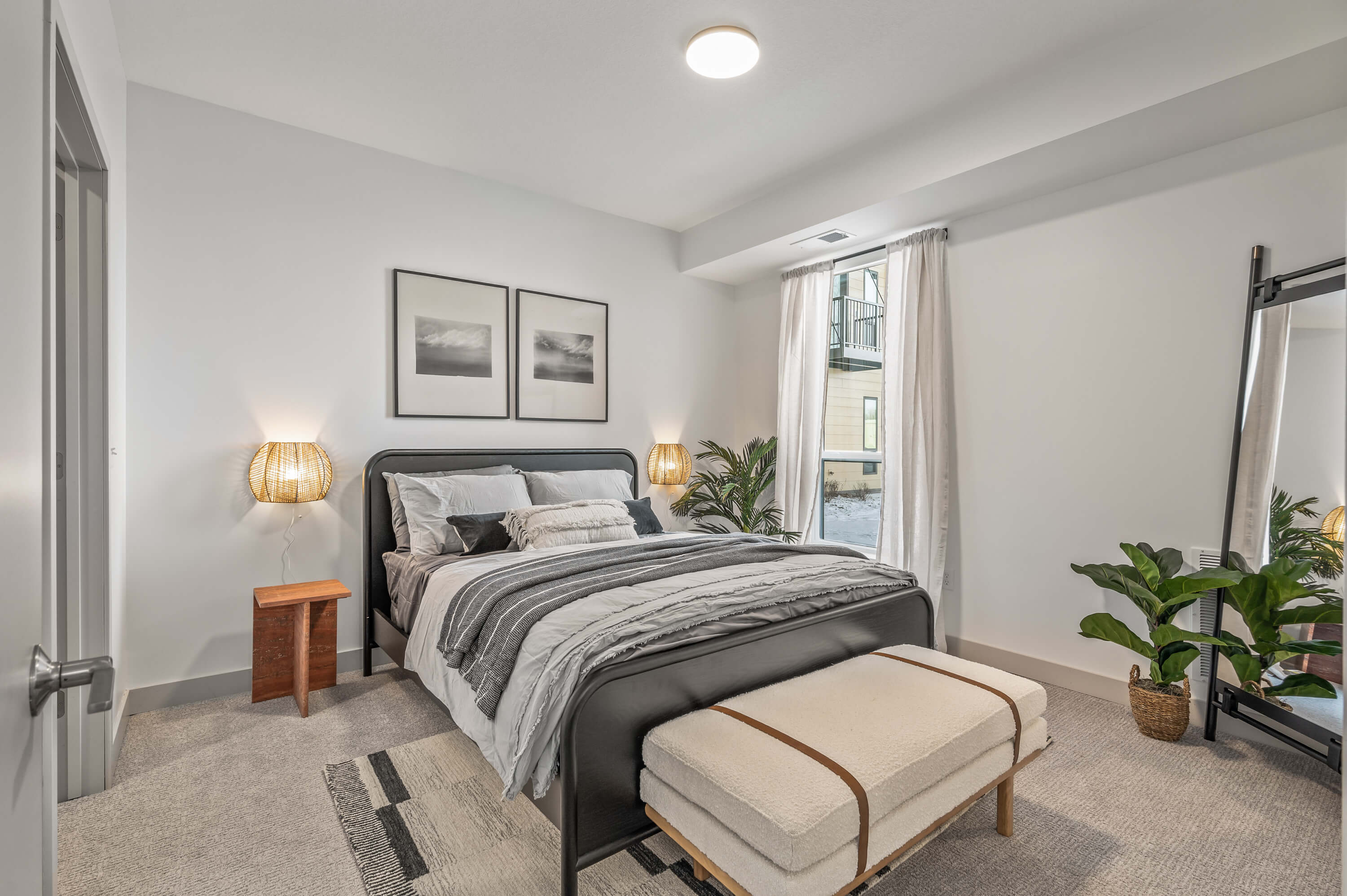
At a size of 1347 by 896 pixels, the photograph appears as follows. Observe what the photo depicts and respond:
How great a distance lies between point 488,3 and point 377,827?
2877 millimetres

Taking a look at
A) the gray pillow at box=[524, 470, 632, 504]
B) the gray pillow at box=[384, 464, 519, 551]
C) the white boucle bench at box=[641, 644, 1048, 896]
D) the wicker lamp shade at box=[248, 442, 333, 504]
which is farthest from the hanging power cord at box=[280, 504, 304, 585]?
the white boucle bench at box=[641, 644, 1048, 896]

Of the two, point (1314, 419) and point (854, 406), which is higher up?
point (854, 406)

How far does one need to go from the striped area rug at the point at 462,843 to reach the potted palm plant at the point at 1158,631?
1.54 meters

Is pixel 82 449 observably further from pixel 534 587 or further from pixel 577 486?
pixel 577 486

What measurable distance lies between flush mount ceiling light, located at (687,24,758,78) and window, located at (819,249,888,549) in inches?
74.7

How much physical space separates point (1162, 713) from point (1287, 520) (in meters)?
0.90

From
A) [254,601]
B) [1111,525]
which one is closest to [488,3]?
[254,601]

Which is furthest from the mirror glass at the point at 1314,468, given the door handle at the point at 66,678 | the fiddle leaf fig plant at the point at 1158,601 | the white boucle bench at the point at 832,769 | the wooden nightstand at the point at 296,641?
the wooden nightstand at the point at 296,641

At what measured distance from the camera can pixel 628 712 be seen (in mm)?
1759

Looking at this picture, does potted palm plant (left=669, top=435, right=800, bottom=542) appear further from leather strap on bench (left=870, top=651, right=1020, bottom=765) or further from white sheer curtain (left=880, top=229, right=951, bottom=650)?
leather strap on bench (left=870, top=651, right=1020, bottom=765)

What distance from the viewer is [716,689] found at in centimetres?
198

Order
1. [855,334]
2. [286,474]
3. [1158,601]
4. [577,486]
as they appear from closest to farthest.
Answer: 1. [1158,601]
2. [286,474]
3. [577,486]
4. [855,334]

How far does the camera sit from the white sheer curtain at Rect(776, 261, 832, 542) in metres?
4.50

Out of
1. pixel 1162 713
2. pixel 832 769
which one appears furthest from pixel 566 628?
pixel 1162 713
